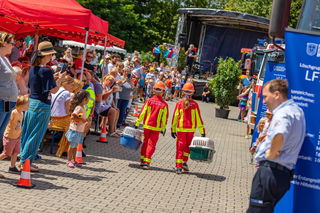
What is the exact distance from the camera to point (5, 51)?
8766 millimetres

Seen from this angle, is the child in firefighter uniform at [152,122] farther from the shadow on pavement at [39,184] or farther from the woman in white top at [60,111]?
the shadow on pavement at [39,184]

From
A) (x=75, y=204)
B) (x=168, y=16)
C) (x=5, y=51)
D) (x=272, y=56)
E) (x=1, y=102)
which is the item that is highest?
(x=168, y=16)

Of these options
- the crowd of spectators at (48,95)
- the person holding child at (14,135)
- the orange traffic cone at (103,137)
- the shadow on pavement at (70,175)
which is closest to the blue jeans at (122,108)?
the crowd of spectators at (48,95)

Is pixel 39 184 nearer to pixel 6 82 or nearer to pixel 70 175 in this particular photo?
pixel 70 175

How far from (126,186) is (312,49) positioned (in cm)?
428

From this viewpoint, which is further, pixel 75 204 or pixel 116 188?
pixel 116 188

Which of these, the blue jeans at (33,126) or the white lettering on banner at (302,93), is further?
the blue jeans at (33,126)

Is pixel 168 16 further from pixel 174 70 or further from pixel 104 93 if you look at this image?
pixel 104 93

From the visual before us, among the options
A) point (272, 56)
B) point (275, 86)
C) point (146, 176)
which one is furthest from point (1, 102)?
point (272, 56)

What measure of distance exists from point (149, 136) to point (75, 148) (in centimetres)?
168

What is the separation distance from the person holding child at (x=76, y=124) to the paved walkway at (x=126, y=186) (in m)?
0.33

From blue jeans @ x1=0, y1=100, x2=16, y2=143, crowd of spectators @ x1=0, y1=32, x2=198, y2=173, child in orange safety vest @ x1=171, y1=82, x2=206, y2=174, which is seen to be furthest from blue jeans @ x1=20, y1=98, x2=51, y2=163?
child in orange safety vest @ x1=171, y1=82, x2=206, y2=174

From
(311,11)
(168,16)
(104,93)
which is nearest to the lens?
(311,11)

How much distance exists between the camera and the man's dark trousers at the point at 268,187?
5.89 metres
